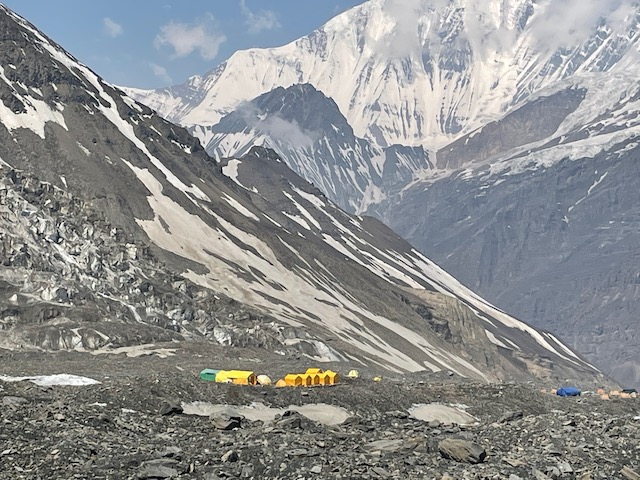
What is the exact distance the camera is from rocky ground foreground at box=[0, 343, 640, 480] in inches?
1451

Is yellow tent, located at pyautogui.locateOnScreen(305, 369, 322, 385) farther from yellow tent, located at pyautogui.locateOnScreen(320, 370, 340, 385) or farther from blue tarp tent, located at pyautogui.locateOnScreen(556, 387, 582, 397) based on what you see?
blue tarp tent, located at pyautogui.locateOnScreen(556, 387, 582, 397)

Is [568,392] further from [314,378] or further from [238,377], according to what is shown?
[238,377]

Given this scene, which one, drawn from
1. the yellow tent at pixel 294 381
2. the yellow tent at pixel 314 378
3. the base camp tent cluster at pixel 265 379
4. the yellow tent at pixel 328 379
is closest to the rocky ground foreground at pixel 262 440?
the yellow tent at pixel 294 381

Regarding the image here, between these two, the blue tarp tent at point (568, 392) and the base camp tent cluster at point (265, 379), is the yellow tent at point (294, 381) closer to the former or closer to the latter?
the base camp tent cluster at point (265, 379)

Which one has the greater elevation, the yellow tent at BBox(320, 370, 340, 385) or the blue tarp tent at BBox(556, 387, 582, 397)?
the yellow tent at BBox(320, 370, 340, 385)

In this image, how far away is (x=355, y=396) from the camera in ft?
225

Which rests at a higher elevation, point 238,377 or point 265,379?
point 238,377

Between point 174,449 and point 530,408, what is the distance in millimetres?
46676

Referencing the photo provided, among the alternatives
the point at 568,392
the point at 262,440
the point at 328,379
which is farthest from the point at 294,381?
the point at 568,392

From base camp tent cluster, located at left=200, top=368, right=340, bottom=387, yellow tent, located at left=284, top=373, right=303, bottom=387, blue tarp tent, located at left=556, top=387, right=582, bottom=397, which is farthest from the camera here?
blue tarp tent, located at left=556, top=387, right=582, bottom=397

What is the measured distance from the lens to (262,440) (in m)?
41.8

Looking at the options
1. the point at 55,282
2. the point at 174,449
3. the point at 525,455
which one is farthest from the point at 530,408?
the point at 55,282

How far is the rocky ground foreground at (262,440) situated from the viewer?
3684 cm

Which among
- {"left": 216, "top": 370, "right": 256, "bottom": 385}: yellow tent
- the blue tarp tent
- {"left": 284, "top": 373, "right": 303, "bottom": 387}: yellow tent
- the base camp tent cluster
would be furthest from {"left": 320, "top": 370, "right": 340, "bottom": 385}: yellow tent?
the blue tarp tent
